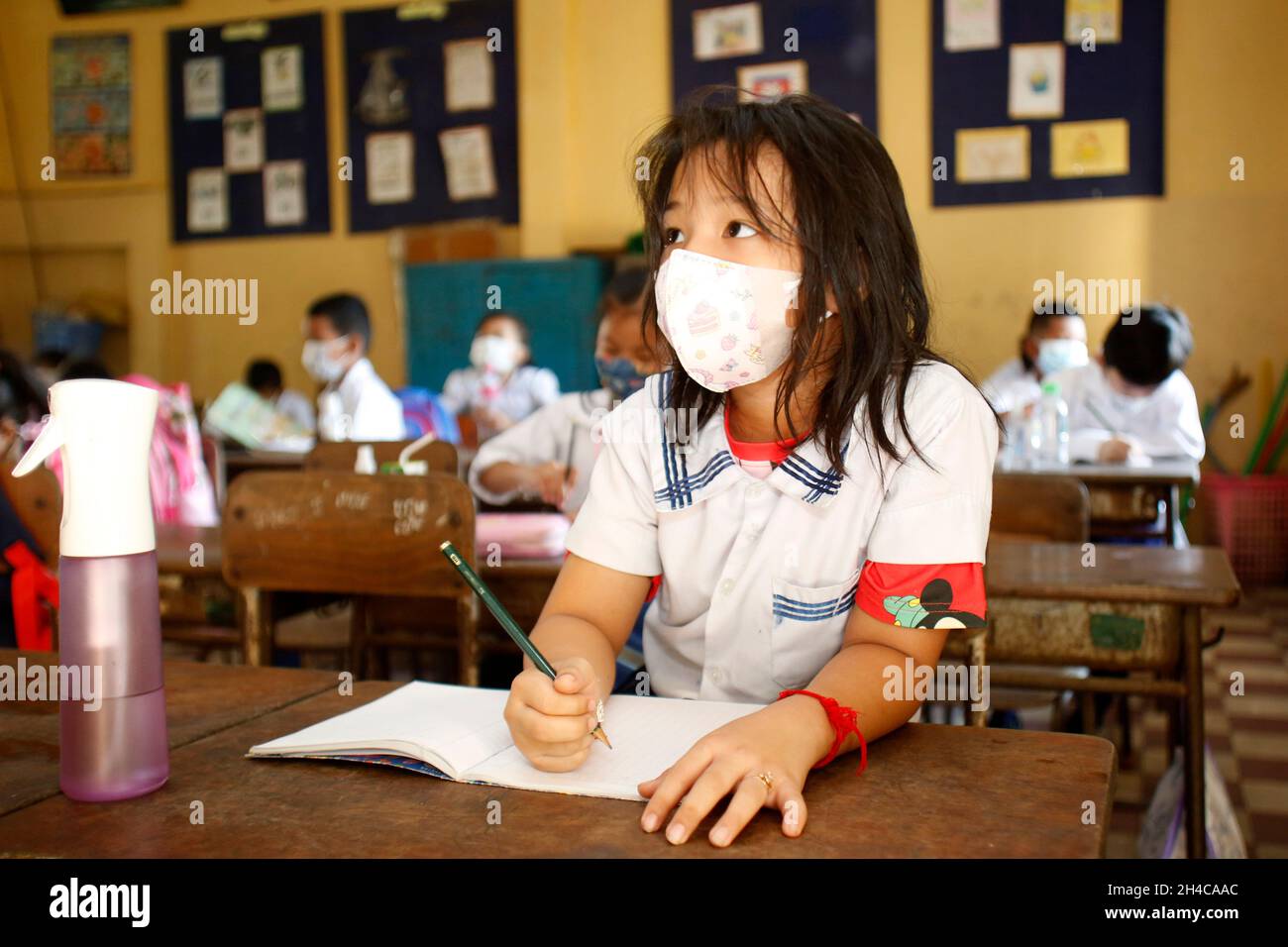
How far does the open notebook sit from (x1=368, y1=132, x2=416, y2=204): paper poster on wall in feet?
20.9

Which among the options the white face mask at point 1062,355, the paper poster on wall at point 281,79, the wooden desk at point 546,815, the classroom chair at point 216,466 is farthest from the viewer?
the paper poster on wall at point 281,79

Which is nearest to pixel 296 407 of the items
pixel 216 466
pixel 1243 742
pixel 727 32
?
pixel 216 466

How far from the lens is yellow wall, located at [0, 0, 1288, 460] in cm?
Answer: 560

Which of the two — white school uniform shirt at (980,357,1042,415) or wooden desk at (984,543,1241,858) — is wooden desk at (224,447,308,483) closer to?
white school uniform shirt at (980,357,1042,415)

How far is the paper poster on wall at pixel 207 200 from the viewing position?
7.40 meters

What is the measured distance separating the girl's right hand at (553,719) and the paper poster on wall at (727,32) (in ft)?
19.7

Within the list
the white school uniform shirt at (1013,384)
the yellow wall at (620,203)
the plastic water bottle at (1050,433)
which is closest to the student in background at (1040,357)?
the white school uniform shirt at (1013,384)

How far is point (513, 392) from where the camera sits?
605cm

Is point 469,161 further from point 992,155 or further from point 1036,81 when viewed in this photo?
point 1036,81

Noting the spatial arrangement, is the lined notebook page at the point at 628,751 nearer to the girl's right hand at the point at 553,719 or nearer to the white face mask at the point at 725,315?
the girl's right hand at the point at 553,719

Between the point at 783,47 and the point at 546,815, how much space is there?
6.04m

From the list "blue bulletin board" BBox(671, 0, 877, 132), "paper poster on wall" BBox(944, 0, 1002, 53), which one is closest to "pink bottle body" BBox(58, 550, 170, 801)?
"blue bulletin board" BBox(671, 0, 877, 132)
